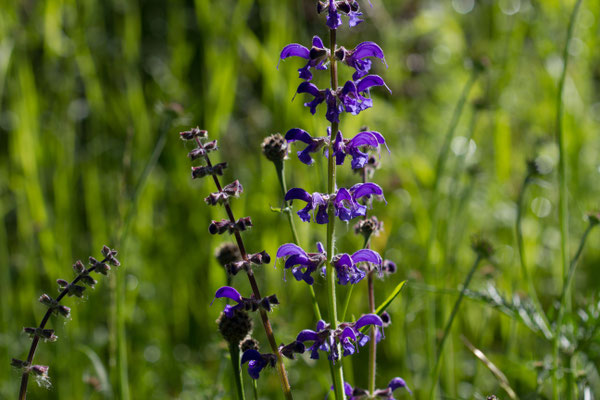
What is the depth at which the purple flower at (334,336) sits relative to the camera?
1.19 meters

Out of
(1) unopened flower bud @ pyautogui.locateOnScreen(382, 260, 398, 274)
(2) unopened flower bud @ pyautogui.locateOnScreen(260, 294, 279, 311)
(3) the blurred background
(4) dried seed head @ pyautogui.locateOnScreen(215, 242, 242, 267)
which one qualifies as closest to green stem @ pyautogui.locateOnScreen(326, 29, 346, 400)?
(2) unopened flower bud @ pyautogui.locateOnScreen(260, 294, 279, 311)

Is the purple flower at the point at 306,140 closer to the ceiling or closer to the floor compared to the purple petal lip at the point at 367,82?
closer to the floor

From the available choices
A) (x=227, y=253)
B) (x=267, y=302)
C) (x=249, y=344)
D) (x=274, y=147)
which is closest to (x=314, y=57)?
(x=274, y=147)

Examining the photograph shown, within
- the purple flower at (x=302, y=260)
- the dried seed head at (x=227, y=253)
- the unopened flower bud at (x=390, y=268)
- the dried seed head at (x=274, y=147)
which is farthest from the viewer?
the dried seed head at (x=227, y=253)

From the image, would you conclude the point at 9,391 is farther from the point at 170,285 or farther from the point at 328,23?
the point at 328,23

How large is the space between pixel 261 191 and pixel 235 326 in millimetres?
2023

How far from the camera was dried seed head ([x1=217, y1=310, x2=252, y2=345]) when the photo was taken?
4.19 ft

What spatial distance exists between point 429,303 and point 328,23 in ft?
4.24

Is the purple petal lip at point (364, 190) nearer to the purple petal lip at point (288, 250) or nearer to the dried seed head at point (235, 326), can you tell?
the purple petal lip at point (288, 250)

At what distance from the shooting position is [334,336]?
1.21 meters

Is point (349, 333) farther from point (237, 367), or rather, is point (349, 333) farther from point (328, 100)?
point (328, 100)

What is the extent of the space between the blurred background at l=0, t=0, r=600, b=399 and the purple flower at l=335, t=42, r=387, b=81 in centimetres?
114

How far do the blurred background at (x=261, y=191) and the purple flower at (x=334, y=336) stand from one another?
1.10 m

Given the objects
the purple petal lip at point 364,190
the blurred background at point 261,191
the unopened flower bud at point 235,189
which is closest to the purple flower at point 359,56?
the purple petal lip at point 364,190
